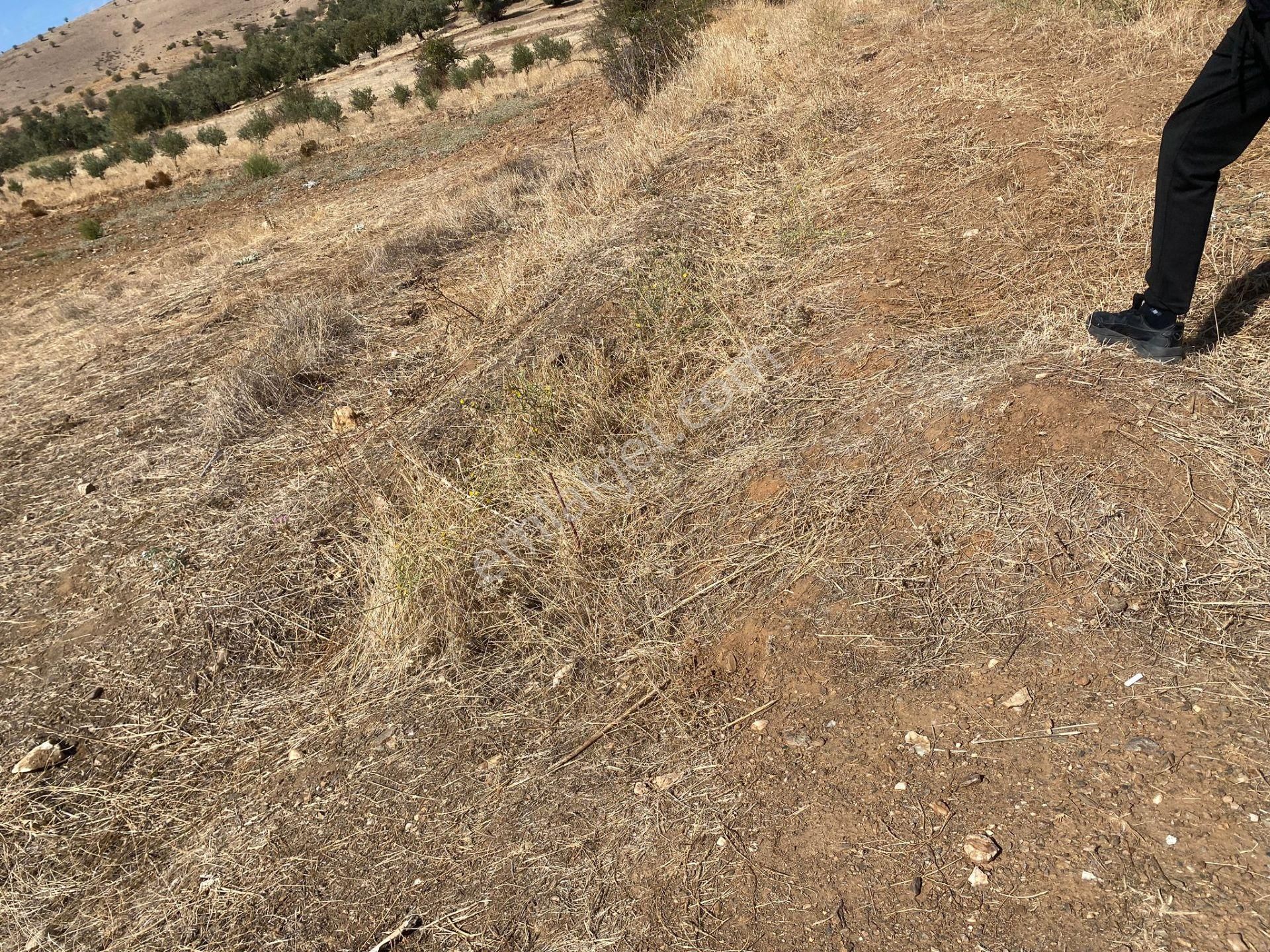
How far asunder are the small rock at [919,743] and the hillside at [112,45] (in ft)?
260

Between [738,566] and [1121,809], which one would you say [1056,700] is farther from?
[738,566]

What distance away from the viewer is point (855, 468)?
2.67 meters

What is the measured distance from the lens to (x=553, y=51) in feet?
60.5

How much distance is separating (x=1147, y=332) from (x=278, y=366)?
500 centimetres

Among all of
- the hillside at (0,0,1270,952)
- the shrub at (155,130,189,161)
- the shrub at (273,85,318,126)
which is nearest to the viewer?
the hillside at (0,0,1270,952)

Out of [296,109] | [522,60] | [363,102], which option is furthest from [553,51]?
[296,109]

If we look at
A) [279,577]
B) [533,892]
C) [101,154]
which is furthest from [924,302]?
[101,154]

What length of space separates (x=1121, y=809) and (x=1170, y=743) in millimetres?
208

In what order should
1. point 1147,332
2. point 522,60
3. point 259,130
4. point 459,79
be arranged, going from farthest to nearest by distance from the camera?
point 259,130, point 459,79, point 522,60, point 1147,332

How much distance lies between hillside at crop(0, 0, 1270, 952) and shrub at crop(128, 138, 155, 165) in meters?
23.1

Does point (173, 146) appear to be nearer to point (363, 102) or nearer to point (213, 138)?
point (213, 138)

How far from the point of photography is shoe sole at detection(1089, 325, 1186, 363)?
2.42 metres

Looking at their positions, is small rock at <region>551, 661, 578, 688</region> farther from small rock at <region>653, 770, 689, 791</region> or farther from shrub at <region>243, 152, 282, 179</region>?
shrub at <region>243, 152, 282, 179</region>

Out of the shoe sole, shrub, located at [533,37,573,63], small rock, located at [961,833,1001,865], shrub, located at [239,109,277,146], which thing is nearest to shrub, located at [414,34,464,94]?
shrub, located at [533,37,573,63]
